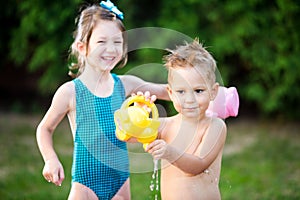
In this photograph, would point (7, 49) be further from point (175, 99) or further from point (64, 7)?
point (175, 99)

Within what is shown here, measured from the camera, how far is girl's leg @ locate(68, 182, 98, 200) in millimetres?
2645

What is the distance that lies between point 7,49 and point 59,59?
94 cm

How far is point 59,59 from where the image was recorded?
630 cm

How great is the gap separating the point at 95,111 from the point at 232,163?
2.68 metres

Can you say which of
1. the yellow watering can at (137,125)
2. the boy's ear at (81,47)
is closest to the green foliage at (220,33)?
the boy's ear at (81,47)

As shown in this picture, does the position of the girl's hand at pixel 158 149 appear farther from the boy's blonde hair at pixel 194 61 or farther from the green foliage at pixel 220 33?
the green foliage at pixel 220 33

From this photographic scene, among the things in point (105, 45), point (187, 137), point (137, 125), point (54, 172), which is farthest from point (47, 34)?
point (137, 125)

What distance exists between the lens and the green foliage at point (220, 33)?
19.2 feet

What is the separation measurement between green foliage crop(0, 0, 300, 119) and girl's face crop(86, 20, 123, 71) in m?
3.00

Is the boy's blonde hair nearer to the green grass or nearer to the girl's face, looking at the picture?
the girl's face

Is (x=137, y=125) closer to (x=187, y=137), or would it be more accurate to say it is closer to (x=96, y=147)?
(x=187, y=137)

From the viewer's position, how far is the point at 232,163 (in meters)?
5.14

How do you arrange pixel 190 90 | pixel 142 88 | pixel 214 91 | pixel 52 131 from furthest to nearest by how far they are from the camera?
1. pixel 142 88
2. pixel 52 131
3. pixel 214 91
4. pixel 190 90

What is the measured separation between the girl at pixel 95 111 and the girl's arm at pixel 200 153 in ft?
1.59
